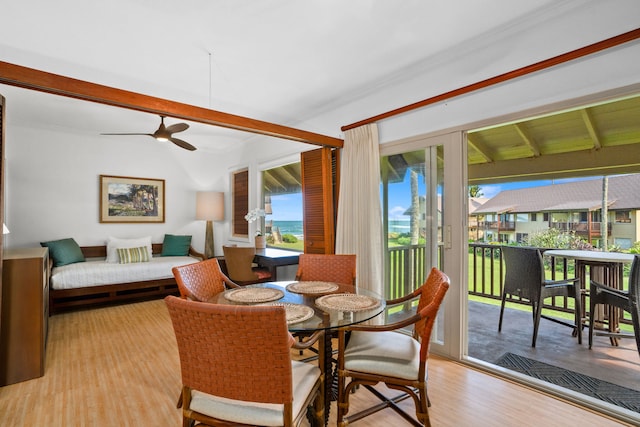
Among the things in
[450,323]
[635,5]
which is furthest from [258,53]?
[450,323]

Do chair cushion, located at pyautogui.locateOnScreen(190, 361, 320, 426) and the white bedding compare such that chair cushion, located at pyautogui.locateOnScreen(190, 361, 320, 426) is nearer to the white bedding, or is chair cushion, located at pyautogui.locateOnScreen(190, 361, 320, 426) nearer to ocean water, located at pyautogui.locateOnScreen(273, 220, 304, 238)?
ocean water, located at pyautogui.locateOnScreen(273, 220, 304, 238)

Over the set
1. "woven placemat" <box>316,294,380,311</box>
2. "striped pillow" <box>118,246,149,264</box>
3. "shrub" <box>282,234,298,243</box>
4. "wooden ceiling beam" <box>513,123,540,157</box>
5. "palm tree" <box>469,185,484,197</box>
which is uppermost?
"wooden ceiling beam" <box>513,123,540,157</box>

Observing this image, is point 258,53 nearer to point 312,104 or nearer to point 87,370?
point 312,104

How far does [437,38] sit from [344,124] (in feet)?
4.66

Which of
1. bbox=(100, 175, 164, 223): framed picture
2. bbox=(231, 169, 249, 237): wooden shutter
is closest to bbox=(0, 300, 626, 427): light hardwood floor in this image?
bbox=(100, 175, 164, 223): framed picture

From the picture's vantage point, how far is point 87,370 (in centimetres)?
250

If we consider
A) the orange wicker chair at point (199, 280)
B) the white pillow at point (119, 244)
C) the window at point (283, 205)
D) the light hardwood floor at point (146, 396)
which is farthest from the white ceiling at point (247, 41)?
the light hardwood floor at point (146, 396)

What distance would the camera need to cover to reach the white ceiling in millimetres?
2051

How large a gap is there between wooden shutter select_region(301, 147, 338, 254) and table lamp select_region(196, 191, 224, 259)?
2.57m

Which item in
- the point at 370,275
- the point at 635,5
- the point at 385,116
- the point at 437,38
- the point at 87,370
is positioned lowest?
the point at 87,370

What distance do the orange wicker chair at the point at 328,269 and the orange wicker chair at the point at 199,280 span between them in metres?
0.69

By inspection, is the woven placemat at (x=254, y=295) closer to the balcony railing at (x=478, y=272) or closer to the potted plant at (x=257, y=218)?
the balcony railing at (x=478, y=272)

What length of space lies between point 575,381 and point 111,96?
383 cm

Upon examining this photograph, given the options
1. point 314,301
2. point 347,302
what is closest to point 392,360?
point 347,302
